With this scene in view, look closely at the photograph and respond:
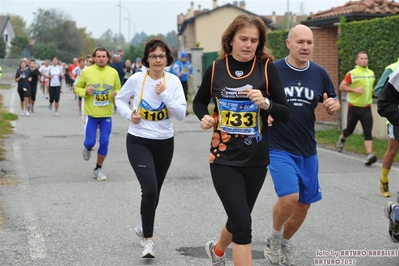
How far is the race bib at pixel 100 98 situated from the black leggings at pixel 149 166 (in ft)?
13.0

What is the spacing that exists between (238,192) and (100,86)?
19.5 feet

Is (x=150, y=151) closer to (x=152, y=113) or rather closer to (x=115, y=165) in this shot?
(x=152, y=113)

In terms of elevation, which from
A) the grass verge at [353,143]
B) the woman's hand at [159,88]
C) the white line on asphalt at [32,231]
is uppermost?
the woman's hand at [159,88]

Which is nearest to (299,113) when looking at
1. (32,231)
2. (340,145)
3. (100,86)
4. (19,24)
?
(32,231)

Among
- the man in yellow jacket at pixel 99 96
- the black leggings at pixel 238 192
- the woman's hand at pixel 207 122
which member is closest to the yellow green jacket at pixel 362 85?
the man in yellow jacket at pixel 99 96

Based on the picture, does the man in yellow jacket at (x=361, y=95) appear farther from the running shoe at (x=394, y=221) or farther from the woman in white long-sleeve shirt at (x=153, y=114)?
the running shoe at (x=394, y=221)

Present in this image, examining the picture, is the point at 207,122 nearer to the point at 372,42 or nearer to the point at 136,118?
the point at 136,118

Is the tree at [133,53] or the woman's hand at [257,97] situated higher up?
the woman's hand at [257,97]

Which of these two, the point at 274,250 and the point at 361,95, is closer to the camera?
the point at 274,250

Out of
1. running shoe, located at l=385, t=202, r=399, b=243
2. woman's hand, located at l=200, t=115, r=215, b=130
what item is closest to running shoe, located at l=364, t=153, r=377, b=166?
running shoe, located at l=385, t=202, r=399, b=243

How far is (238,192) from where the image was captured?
5.12 m

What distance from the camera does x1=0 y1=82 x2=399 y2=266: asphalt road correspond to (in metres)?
6.47

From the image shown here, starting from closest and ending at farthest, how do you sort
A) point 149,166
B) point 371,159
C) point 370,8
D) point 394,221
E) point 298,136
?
1. point 394,221
2. point 298,136
3. point 149,166
4. point 371,159
5. point 370,8

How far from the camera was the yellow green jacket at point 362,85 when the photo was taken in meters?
12.2
